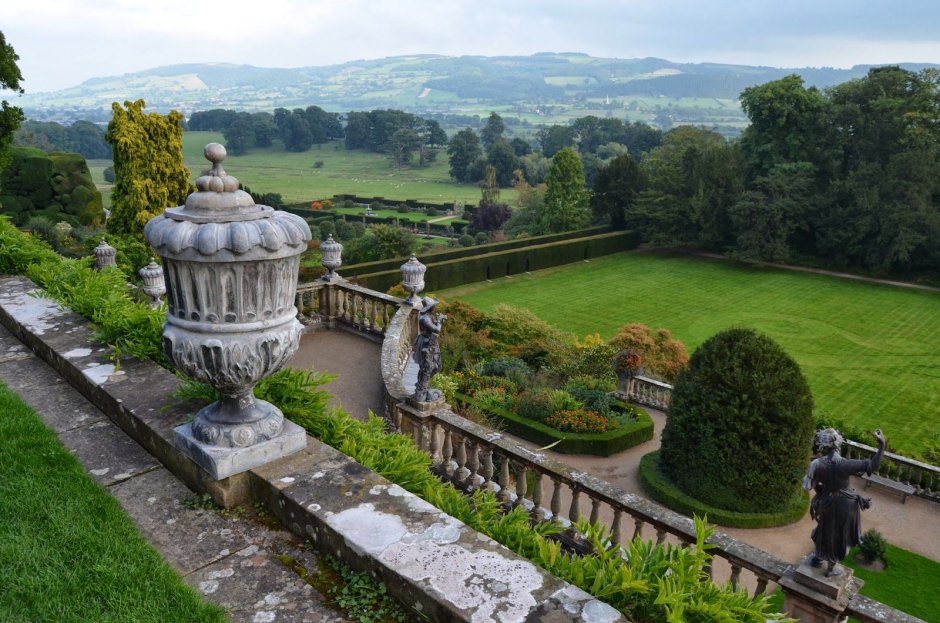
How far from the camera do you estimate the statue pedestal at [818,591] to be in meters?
5.34

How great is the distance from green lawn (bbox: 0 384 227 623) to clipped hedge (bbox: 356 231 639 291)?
24467mm

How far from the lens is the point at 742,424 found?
1131cm

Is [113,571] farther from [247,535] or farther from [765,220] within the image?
[765,220]

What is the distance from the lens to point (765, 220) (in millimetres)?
38781

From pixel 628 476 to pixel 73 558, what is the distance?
38.8ft

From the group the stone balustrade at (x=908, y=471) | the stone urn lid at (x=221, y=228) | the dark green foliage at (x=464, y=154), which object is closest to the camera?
the stone urn lid at (x=221, y=228)

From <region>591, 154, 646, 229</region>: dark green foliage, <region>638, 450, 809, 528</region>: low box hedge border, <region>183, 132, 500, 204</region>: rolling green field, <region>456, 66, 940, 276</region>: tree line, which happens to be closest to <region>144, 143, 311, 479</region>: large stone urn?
<region>638, 450, 809, 528</region>: low box hedge border

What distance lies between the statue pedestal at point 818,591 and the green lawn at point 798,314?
540 inches

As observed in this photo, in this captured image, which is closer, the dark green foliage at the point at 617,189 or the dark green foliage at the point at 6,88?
the dark green foliage at the point at 6,88

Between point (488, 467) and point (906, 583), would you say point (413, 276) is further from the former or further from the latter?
point (906, 583)

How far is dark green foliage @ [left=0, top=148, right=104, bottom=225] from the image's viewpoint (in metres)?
34.7

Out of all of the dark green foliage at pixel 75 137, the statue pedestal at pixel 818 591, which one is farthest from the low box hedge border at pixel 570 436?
the dark green foliage at pixel 75 137

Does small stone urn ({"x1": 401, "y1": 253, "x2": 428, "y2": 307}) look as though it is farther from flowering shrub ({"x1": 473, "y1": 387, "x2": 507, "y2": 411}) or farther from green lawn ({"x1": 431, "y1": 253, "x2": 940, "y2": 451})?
green lawn ({"x1": 431, "y1": 253, "x2": 940, "y2": 451})

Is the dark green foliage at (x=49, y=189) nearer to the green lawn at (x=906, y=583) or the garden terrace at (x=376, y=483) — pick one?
the garden terrace at (x=376, y=483)
